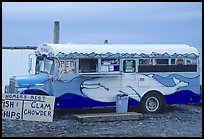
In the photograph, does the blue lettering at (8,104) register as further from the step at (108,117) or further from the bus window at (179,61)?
the bus window at (179,61)

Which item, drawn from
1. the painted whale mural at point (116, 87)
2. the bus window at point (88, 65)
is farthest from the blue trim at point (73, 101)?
the bus window at point (88, 65)

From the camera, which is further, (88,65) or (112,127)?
(88,65)

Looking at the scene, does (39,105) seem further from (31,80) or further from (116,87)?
(116,87)

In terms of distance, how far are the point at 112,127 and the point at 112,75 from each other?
2.60 m

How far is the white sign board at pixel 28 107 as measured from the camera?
12.9m

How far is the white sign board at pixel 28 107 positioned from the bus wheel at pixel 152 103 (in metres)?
3.82

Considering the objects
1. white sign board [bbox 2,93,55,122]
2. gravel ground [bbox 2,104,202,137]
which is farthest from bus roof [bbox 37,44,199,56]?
gravel ground [bbox 2,104,202,137]

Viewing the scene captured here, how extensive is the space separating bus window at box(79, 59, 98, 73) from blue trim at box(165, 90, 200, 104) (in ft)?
9.64

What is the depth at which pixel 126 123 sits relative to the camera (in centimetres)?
1330

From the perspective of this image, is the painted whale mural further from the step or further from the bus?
the step

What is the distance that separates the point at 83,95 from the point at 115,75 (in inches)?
51.2

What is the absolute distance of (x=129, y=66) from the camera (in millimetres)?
15055

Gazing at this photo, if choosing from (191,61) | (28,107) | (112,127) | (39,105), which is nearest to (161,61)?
(191,61)

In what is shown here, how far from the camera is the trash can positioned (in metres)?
14.8
